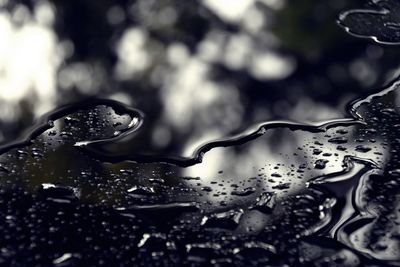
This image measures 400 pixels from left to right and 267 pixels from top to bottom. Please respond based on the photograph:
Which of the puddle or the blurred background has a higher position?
the blurred background

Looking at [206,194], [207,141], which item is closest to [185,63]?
[207,141]

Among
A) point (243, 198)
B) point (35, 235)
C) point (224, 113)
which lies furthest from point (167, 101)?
point (35, 235)

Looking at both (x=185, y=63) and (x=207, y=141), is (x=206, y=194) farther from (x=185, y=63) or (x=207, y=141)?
(x=185, y=63)

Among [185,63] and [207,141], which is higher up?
[185,63]

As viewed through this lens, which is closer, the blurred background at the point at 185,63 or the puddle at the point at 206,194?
the puddle at the point at 206,194

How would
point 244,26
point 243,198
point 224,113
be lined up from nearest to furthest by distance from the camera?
point 243,198
point 224,113
point 244,26

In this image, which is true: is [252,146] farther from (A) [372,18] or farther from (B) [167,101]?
(A) [372,18]

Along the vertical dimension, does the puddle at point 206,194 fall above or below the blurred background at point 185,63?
below
